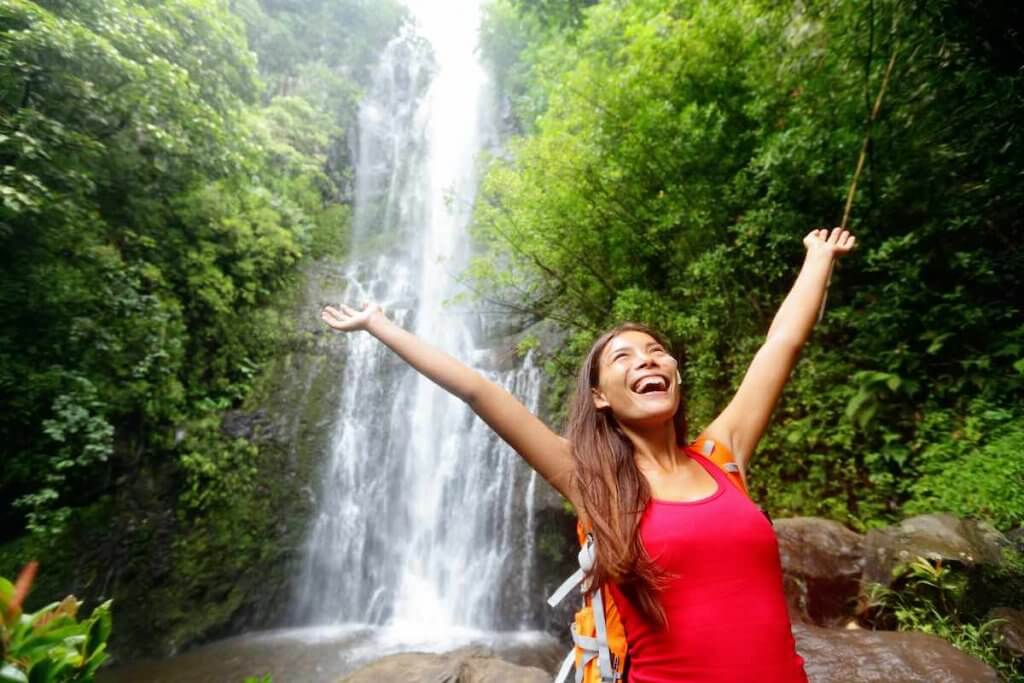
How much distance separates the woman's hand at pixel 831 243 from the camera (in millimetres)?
1843

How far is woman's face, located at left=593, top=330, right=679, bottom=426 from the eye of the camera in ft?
4.41

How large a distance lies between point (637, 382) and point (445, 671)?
307cm

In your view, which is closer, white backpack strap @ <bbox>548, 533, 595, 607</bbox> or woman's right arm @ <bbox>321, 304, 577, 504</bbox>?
white backpack strap @ <bbox>548, 533, 595, 607</bbox>

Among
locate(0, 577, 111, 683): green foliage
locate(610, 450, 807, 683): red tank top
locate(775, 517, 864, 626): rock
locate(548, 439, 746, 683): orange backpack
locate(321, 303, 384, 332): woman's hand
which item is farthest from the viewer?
locate(775, 517, 864, 626): rock

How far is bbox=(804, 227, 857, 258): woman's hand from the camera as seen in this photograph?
1843 millimetres

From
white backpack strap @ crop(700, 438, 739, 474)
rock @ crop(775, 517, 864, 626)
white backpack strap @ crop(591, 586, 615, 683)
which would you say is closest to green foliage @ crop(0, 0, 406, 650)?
white backpack strap @ crop(591, 586, 615, 683)

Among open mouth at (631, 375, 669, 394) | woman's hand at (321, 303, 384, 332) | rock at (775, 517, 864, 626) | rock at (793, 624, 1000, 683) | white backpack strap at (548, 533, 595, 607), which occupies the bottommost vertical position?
rock at (793, 624, 1000, 683)

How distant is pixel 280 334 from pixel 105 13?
6.76m

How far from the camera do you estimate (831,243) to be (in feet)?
6.18

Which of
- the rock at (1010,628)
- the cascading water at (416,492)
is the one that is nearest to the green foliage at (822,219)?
the rock at (1010,628)

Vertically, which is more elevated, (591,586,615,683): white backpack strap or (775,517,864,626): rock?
(591,586,615,683): white backpack strap

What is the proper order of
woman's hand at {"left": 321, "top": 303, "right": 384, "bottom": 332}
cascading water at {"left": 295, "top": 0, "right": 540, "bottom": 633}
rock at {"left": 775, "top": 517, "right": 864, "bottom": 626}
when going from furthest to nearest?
1. cascading water at {"left": 295, "top": 0, "right": 540, "bottom": 633}
2. rock at {"left": 775, "top": 517, "right": 864, "bottom": 626}
3. woman's hand at {"left": 321, "top": 303, "right": 384, "bottom": 332}

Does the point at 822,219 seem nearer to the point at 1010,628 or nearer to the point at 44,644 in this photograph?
the point at 1010,628

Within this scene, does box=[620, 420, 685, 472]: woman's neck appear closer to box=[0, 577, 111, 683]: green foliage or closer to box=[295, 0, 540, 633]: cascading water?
box=[0, 577, 111, 683]: green foliage
